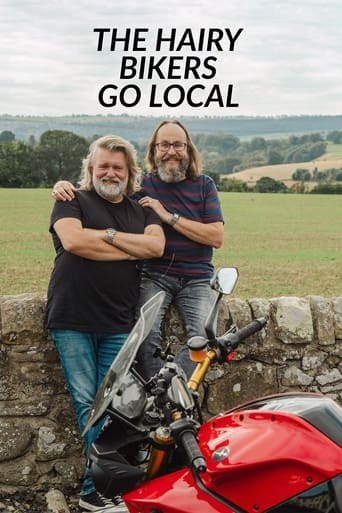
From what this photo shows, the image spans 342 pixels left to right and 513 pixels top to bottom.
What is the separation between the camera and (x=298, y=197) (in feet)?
162

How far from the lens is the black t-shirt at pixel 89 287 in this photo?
4.12 meters

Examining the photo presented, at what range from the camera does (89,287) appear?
411 cm

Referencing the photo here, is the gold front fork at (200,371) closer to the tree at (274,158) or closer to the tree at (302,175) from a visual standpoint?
the tree at (302,175)

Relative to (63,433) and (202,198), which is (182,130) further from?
(63,433)

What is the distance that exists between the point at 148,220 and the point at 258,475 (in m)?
2.28

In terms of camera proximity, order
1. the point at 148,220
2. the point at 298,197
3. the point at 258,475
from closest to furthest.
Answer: the point at 258,475
the point at 148,220
the point at 298,197

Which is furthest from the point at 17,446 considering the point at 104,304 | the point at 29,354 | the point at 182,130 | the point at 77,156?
the point at 77,156

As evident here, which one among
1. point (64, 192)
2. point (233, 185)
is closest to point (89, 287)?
point (64, 192)

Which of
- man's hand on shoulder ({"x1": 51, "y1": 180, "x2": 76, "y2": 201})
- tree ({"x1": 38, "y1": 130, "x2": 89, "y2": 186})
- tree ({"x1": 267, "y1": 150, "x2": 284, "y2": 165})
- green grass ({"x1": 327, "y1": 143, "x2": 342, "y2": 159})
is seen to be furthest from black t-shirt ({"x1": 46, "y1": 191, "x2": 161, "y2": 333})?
green grass ({"x1": 327, "y1": 143, "x2": 342, "y2": 159})

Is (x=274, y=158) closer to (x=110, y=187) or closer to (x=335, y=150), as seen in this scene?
(x=335, y=150)

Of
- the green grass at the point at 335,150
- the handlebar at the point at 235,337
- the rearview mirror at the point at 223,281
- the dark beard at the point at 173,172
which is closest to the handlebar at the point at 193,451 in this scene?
the handlebar at the point at 235,337

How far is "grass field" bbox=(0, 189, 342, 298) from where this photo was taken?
47.5 ft

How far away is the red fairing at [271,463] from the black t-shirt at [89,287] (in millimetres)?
1793

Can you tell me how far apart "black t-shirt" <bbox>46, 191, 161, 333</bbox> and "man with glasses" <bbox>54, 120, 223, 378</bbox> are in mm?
303
